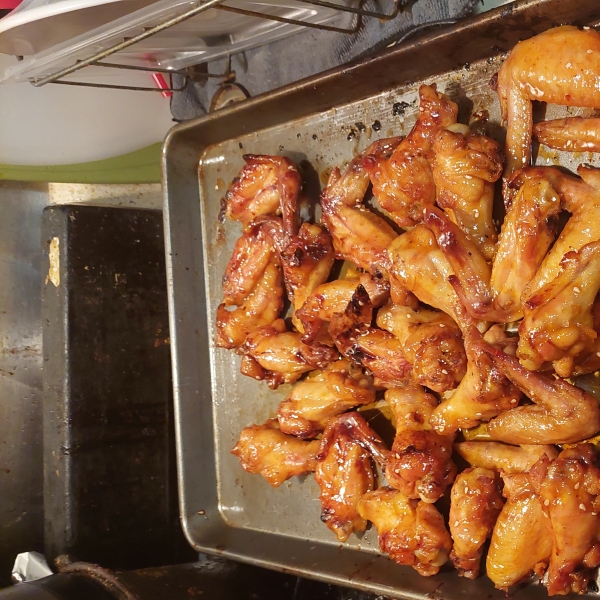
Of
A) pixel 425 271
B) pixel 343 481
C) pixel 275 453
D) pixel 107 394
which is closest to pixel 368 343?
pixel 425 271

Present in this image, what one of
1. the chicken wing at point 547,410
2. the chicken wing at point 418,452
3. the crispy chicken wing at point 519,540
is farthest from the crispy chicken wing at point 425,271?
the crispy chicken wing at point 519,540

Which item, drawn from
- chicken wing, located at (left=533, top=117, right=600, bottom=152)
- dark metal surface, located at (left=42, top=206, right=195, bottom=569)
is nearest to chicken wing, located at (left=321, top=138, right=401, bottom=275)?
chicken wing, located at (left=533, top=117, right=600, bottom=152)

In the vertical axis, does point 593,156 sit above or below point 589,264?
above

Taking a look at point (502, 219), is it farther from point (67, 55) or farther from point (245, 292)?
point (67, 55)

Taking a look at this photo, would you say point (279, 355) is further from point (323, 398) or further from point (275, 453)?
point (275, 453)

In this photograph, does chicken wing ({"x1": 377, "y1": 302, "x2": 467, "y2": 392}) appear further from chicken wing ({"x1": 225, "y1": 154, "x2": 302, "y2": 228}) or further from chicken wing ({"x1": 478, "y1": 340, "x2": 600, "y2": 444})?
chicken wing ({"x1": 225, "y1": 154, "x2": 302, "y2": 228})

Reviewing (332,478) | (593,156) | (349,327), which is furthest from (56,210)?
(593,156)
